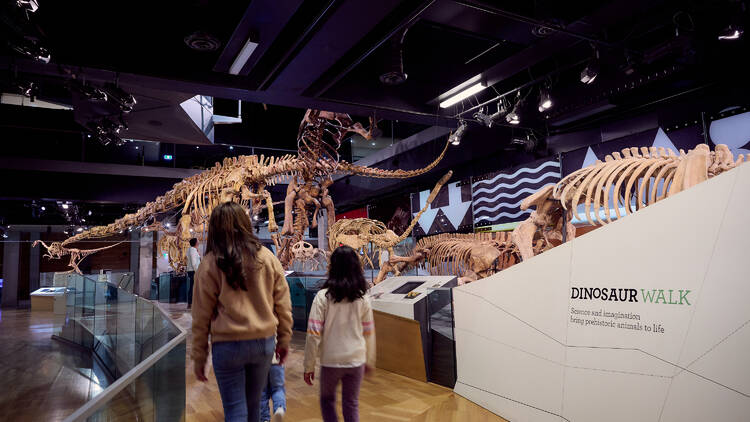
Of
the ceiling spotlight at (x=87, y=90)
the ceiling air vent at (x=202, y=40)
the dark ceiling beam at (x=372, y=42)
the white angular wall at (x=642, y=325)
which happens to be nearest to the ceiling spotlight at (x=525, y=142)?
the dark ceiling beam at (x=372, y=42)

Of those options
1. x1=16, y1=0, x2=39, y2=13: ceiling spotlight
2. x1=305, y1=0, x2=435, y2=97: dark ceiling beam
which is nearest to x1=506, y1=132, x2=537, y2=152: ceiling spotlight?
x1=305, y1=0, x2=435, y2=97: dark ceiling beam

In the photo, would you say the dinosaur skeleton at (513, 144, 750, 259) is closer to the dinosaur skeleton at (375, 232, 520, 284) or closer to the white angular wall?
the white angular wall

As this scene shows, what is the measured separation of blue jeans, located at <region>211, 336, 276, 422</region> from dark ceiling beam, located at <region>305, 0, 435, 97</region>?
3711mm

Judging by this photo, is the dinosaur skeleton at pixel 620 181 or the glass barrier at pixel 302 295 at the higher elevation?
the dinosaur skeleton at pixel 620 181

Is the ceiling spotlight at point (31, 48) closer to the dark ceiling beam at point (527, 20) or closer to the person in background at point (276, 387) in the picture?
the person in background at point (276, 387)

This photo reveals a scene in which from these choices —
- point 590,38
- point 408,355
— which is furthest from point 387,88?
point 408,355

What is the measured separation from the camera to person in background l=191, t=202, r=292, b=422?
7.40ft

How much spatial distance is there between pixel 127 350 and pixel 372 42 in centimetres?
497

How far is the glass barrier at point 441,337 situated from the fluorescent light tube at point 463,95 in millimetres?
3687

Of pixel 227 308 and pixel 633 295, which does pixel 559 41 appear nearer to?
pixel 633 295

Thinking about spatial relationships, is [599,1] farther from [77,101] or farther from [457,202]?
[77,101]

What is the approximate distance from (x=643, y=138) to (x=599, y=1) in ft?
9.41

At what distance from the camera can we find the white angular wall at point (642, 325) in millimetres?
2330

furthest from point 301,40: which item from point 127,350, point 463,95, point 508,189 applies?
point 508,189
